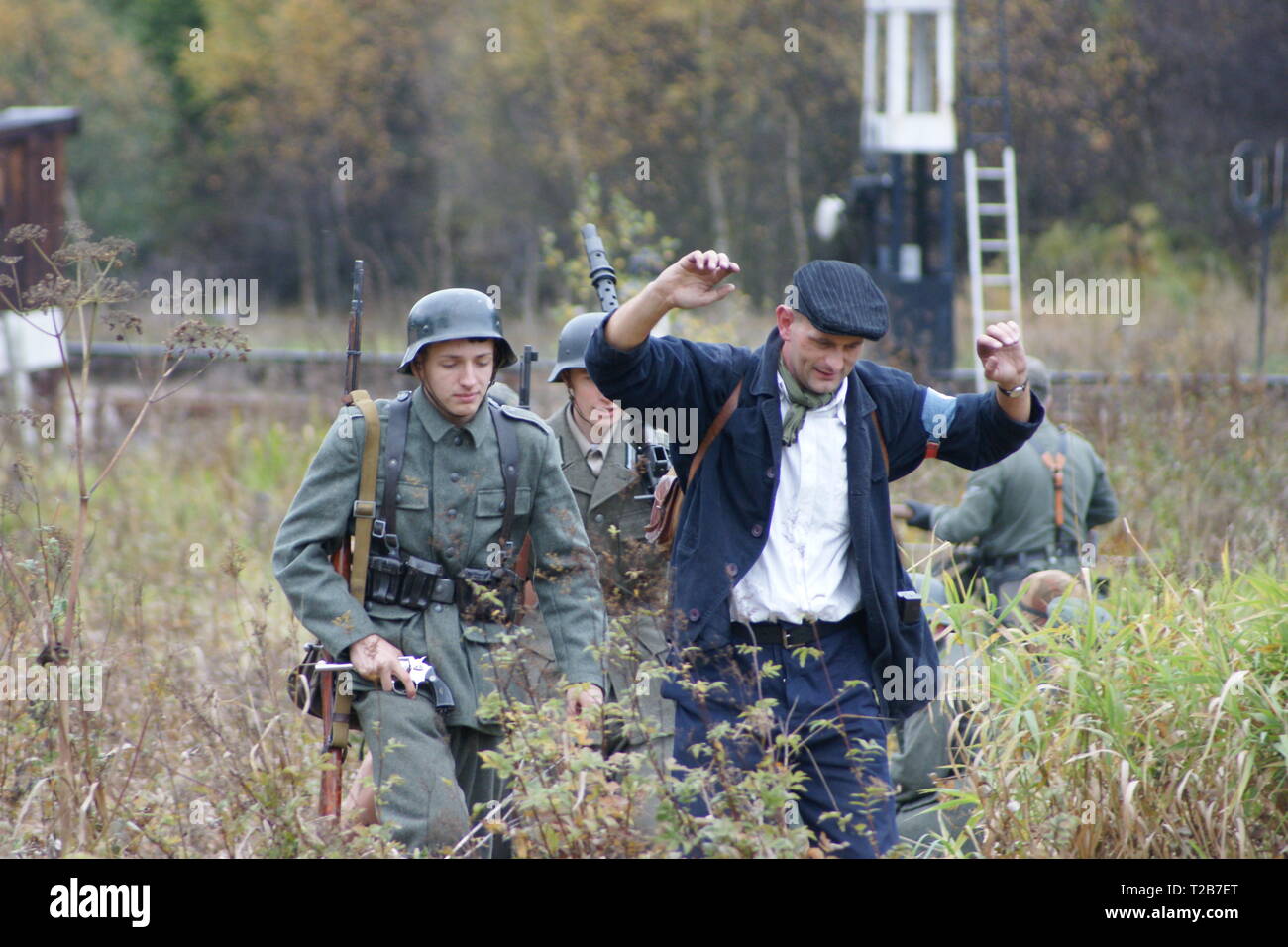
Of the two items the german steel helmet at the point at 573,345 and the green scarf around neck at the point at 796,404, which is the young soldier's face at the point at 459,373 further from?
the german steel helmet at the point at 573,345

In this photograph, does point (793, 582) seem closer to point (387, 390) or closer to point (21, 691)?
point (21, 691)

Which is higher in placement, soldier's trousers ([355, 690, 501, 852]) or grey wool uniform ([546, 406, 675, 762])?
grey wool uniform ([546, 406, 675, 762])

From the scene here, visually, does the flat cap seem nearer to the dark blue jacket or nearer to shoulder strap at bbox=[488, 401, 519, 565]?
the dark blue jacket

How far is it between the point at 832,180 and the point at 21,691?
20715mm

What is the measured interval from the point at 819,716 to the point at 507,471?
117 cm

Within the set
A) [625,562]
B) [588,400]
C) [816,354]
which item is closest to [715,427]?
[816,354]

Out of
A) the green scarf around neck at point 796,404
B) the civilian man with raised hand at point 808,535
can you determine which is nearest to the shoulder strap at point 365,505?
the civilian man with raised hand at point 808,535

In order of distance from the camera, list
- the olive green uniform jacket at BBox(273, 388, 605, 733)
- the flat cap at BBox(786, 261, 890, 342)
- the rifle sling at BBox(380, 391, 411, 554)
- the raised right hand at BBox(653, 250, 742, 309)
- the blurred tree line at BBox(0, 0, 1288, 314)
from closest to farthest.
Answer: the raised right hand at BBox(653, 250, 742, 309) < the flat cap at BBox(786, 261, 890, 342) < the olive green uniform jacket at BBox(273, 388, 605, 733) < the rifle sling at BBox(380, 391, 411, 554) < the blurred tree line at BBox(0, 0, 1288, 314)

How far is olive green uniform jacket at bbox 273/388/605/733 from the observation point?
4297 mm

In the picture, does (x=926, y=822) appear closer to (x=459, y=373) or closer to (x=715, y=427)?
(x=715, y=427)

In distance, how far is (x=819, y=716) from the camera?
412 cm

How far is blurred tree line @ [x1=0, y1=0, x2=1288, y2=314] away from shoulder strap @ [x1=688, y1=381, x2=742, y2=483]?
53.4 feet

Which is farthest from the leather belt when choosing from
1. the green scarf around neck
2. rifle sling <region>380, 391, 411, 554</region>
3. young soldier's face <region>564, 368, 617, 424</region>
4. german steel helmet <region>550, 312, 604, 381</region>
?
german steel helmet <region>550, 312, 604, 381</region>

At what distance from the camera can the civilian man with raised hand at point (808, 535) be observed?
401cm
